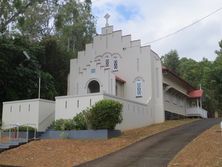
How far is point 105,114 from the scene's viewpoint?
2291cm

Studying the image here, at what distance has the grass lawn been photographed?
1736cm

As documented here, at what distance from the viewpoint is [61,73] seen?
136ft

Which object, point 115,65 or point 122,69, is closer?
point 122,69

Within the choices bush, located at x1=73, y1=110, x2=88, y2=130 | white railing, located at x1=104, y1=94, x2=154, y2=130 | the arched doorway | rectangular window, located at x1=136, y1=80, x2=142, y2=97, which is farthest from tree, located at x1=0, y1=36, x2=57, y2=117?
bush, located at x1=73, y1=110, x2=88, y2=130

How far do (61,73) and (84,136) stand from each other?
761 inches

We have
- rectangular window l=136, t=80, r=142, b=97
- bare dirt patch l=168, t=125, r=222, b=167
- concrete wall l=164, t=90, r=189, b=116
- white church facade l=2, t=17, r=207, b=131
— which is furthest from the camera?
concrete wall l=164, t=90, r=189, b=116

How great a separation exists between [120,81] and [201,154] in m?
19.7

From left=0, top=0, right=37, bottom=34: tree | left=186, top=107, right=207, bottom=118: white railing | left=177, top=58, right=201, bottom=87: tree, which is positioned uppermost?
left=177, top=58, right=201, bottom=87: tree

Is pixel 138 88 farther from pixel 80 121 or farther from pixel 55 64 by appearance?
pixel 80 121

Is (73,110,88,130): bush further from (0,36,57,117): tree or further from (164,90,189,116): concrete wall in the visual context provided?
(164,90,189,116): concrete wall

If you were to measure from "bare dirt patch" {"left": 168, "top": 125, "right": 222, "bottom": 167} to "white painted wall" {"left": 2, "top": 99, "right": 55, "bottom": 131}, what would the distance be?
12.2m

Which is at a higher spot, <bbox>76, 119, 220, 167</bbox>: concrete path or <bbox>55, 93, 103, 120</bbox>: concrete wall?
<bbox>55, 93, 103, 120</bbox>: concrete wall

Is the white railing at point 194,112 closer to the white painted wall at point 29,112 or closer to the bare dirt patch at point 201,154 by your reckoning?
the white painted wall at point 29,112

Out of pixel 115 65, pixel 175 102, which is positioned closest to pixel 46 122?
pixel 115 65
